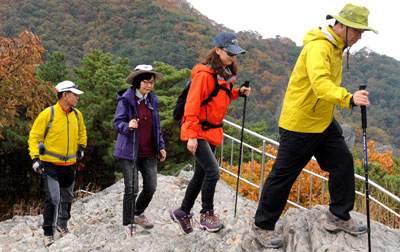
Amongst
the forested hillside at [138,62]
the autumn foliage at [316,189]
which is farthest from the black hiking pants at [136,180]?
the forested hillside at [138,62]

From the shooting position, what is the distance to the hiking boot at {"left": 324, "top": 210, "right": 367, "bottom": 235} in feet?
10.4

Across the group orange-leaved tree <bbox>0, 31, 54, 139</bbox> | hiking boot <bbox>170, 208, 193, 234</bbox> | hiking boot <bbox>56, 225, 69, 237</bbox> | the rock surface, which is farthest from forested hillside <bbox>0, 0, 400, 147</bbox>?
hiking boot <bbox>170, 208, 193, 234</bbox>

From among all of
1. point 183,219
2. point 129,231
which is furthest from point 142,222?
point 183,219

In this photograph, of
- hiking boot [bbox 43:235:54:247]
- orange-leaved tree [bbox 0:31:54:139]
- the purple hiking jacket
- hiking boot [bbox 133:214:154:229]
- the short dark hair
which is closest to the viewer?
the purple hiking jacket

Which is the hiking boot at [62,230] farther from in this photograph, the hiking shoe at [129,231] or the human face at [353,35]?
the human face at [353,35]

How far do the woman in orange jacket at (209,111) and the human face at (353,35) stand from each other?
0.94 metres

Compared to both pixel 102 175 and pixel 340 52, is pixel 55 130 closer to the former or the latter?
pixel 340 52

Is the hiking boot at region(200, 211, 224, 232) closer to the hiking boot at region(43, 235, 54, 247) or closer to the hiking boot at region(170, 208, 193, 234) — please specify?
the hiking boot at region(170, 208, 193, 234)

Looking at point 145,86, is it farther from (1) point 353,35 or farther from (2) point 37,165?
(1) point 353,35

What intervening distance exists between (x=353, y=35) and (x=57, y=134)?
346 centimetres

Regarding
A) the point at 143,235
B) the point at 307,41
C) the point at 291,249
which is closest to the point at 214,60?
the point at 307,41

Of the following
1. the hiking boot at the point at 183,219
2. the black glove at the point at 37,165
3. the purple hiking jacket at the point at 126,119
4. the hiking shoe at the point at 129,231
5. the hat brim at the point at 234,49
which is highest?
the hat brim at the point at 234,49

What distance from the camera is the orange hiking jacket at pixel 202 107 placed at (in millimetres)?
3596

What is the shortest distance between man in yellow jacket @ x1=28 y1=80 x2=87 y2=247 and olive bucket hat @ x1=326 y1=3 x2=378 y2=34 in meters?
3.19
